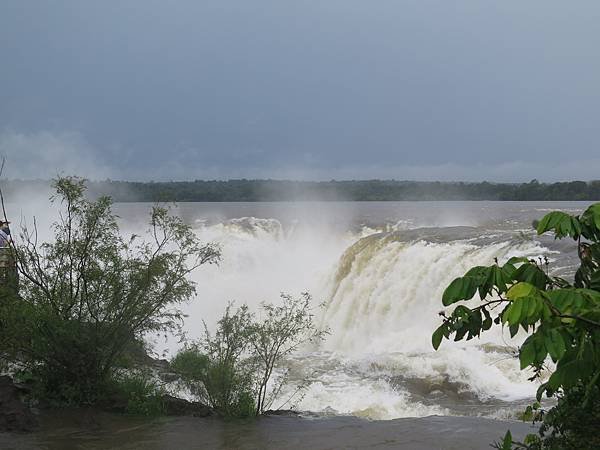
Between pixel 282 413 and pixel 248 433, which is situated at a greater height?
pixel 248 433

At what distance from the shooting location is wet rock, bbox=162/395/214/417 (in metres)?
7.49

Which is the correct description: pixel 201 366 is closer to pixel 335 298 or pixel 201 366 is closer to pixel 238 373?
pixel 238 373

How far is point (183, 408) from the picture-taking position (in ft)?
24.9

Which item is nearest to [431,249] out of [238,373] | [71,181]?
[238,373]

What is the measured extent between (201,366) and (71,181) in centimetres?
286

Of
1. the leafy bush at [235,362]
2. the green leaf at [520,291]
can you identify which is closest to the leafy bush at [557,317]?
the green leaf at [520,291]

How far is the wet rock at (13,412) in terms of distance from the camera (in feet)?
21.1

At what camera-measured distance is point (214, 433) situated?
682cm

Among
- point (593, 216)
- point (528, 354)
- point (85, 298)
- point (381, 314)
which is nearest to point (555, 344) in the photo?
point (528, 354)

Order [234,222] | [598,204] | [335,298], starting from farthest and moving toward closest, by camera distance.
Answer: [234,222] → [335,298] → [598,204]

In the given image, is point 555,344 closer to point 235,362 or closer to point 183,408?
point 235,362

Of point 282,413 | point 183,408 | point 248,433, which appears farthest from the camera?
Result: point 282,413

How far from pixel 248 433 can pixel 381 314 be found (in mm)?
8739

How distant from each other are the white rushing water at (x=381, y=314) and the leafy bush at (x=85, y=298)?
321cm
